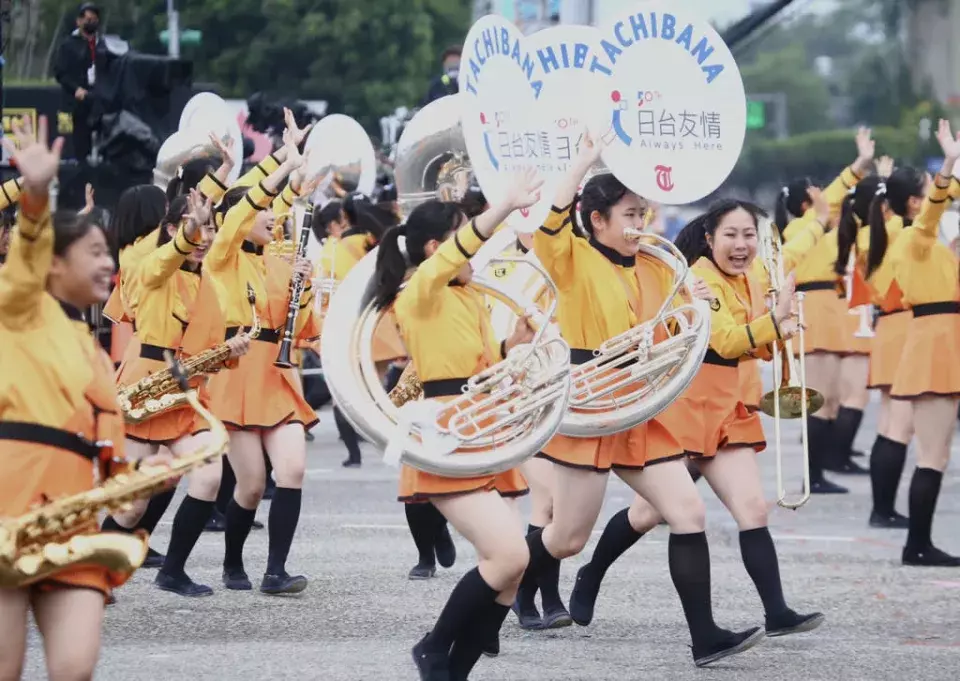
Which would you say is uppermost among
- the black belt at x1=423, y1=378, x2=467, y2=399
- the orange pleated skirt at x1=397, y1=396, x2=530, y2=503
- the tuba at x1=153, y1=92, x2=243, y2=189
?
the tuba at x1=153, y1=92, x2=243, y2=189

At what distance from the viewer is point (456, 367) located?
258 inches

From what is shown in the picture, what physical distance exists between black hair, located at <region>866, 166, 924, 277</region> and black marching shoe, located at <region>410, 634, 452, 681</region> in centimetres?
443

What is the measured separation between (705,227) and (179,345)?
2302 mm

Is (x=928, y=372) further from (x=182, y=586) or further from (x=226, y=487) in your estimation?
(x=226, y=487)

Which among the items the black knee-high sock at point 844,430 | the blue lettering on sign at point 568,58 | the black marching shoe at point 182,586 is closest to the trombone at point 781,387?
the blue lettering on sign at point 568,58

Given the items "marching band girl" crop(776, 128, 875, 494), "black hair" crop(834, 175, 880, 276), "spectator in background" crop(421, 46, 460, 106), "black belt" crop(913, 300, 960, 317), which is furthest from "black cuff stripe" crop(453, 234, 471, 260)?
"marching band girl" crop(776, 128, 875, 494)

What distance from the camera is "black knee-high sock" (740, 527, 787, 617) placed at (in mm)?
7609

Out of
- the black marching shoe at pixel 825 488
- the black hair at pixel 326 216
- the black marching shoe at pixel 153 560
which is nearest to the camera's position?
the black marching shoe at pixel 153 560

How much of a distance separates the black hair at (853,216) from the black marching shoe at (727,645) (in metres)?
4.41

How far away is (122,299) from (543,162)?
9.16 feet

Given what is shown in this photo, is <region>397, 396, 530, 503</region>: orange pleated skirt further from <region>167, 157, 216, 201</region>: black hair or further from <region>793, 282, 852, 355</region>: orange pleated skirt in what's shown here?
<region>793, 282, 852, 355</region>: orange pleated skirt

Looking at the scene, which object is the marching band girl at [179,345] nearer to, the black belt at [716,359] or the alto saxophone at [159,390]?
the alto saxophone at [159,390]

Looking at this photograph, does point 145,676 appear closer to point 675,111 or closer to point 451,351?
→ point 451,351

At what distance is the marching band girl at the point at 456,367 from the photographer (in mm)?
6375
